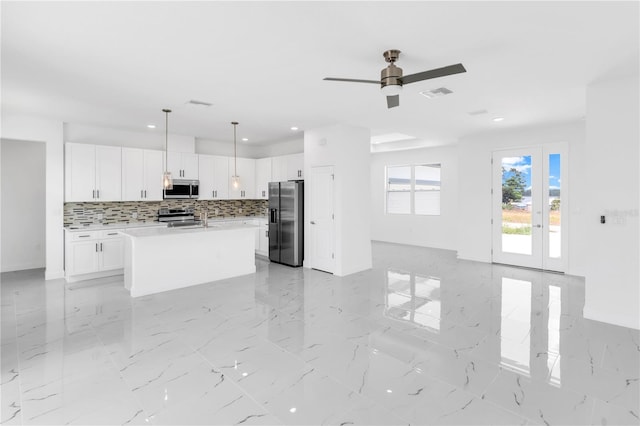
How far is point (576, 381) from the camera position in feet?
8.29

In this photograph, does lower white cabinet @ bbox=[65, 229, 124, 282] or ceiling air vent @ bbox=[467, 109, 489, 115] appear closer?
ceiling air vent @ bbox=[467, 109, 489, 115]

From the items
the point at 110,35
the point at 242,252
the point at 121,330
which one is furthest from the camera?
the point at 242,252

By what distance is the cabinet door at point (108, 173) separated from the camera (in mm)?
5988

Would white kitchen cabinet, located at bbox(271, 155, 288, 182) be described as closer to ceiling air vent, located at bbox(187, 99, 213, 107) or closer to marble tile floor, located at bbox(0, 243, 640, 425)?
ceiling air vent, located at bbox(187, 99, 213, 107)

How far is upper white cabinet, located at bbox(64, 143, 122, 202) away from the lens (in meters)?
5.73

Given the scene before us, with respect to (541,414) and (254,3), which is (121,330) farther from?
(541,414)

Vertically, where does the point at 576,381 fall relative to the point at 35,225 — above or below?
below

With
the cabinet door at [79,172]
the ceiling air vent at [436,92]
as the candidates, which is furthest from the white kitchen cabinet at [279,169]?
the ceiling air vent at [436,92]

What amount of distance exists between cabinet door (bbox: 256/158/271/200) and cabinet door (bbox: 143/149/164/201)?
2.15 m

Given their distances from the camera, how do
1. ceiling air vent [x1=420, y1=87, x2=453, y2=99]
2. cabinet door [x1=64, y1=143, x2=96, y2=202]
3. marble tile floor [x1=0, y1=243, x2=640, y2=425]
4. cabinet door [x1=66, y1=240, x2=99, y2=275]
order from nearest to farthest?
marble tile floor [x1=0, y1=243, x2=640, y2=425], ceiling air vent [x1=420, y1=87, x2=453, y2=99], cabinet door [x1=66, y1=240, x2=99, y2=275], cabinet door [x1=64, y1=143, x2=96, y2=202]

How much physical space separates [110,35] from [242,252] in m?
3.86

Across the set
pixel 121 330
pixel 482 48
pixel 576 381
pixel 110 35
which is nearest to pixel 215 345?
pixel 121 330

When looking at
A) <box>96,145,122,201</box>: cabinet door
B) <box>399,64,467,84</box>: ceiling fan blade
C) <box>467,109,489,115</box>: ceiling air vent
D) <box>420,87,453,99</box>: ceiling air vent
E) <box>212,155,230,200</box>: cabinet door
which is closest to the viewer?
<box>399,64,467,84</box>: ceiling fan blade

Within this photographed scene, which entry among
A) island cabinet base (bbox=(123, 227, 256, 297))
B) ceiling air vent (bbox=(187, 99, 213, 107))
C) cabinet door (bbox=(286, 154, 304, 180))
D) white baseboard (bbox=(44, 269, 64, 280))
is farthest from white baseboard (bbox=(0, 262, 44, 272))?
cabinet door (bbox=(286, 154, 304, 180))
